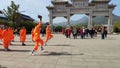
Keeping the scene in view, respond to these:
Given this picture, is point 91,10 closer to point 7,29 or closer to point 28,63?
point 7,29

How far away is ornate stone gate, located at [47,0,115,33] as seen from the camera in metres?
73.1

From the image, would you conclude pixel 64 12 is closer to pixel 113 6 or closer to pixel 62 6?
pixel 62 6

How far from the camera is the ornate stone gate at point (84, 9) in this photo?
73.1 metres

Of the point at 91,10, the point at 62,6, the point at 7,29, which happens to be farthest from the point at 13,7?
the point at 7,29

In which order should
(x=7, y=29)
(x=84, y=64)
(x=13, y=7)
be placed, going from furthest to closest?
(x=13, y=7)
(x=7, y=29)
(x=84, y=64)

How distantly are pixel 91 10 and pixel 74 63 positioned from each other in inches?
2444

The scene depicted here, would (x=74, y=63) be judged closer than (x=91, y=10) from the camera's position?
Yes

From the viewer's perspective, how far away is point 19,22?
2817 inches

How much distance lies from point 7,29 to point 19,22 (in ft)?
177

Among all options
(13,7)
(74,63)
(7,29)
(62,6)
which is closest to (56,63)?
(74,63)

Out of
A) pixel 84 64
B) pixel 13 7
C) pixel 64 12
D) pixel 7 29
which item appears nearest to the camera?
pixel 84 64

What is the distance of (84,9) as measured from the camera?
73375 mm

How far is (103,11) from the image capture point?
73.1 m

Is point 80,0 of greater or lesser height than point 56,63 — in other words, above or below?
above
